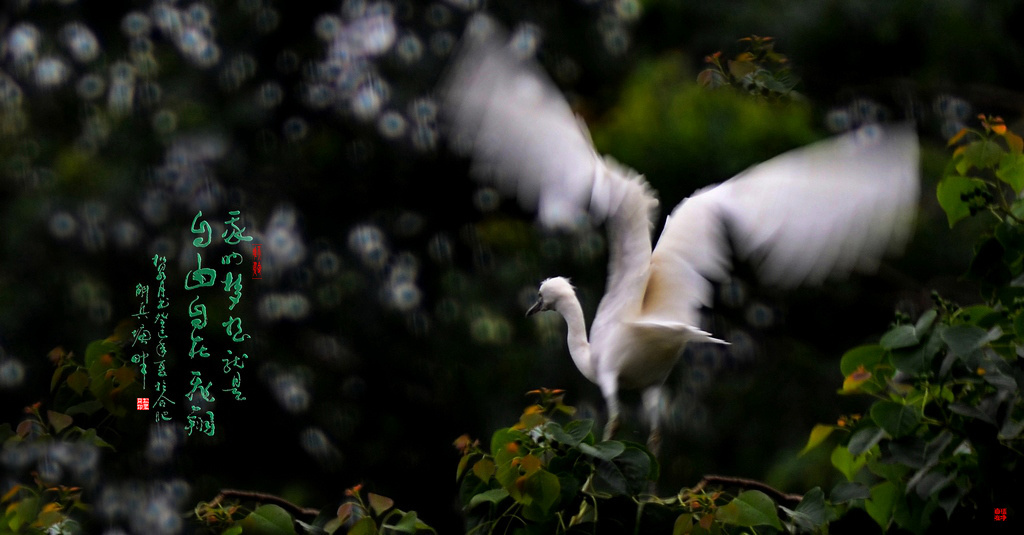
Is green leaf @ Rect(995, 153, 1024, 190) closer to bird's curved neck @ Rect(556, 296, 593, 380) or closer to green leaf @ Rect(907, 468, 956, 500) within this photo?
green leaf @ Rect(907, 468, 956, 500)

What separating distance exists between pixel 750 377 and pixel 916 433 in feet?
5.72

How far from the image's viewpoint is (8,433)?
914 mm

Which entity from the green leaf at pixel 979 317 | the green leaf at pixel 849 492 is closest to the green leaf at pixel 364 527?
the green leaf at pixel 849 492

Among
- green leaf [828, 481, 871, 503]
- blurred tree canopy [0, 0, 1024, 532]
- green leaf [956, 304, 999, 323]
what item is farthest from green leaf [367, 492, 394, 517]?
blurred tree canopy [0, 0, 1024, 532]

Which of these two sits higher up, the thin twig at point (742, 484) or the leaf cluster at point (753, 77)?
the leaf cluster at point (753, 77)

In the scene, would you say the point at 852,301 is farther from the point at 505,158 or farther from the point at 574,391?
the point at 505,158

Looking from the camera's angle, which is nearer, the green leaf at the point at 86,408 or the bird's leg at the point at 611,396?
the green leaf at the point at 86,408

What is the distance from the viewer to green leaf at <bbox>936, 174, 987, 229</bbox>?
33.8 inches

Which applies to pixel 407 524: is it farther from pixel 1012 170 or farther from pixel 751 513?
pixel 1012 170

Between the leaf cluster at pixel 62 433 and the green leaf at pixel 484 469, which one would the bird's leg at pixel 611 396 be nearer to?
the green leaf at pixel 484 469

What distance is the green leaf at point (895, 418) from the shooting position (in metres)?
0.81

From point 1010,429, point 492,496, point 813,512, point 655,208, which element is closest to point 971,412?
point 1010,429

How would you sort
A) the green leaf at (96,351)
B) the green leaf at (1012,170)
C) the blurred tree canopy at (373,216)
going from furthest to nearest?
the blurred tree canopy at (373,216) → the green leaf at (96,351) → the green leaf at (1012,170)

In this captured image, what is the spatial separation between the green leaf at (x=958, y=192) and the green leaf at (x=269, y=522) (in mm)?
575
